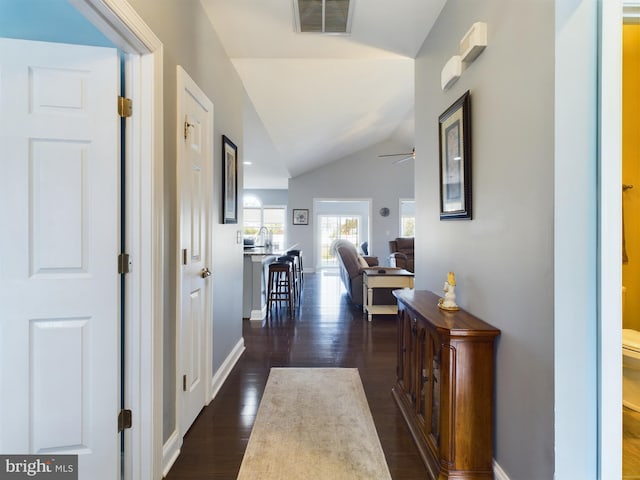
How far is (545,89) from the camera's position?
3.79 feet

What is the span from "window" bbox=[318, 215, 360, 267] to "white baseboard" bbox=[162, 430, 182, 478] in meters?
8.85

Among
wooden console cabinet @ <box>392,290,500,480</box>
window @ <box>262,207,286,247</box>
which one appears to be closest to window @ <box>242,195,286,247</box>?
window @ <box>262,207,286,247</box>

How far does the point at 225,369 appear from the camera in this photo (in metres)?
2.71

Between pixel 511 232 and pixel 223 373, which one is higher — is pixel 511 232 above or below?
above

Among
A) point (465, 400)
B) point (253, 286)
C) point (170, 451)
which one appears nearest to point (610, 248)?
point (465, 400)

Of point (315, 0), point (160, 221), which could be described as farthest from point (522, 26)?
point (160, 221)

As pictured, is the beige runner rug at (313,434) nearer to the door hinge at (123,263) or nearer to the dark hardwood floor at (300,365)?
the dark hardwood floor at (300,365)

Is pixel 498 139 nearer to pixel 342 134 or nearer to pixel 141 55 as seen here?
pixel 141 55

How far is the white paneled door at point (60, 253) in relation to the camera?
4.36 feet

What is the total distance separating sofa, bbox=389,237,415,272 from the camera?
7.59 metres

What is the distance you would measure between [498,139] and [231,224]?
7.14 feet

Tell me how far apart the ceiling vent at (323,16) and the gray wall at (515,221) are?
28.8 inches

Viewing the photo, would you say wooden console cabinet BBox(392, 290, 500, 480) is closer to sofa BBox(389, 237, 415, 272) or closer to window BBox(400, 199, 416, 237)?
sofa BBox(389, 237, 415, 272)

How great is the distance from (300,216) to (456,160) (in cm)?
779
